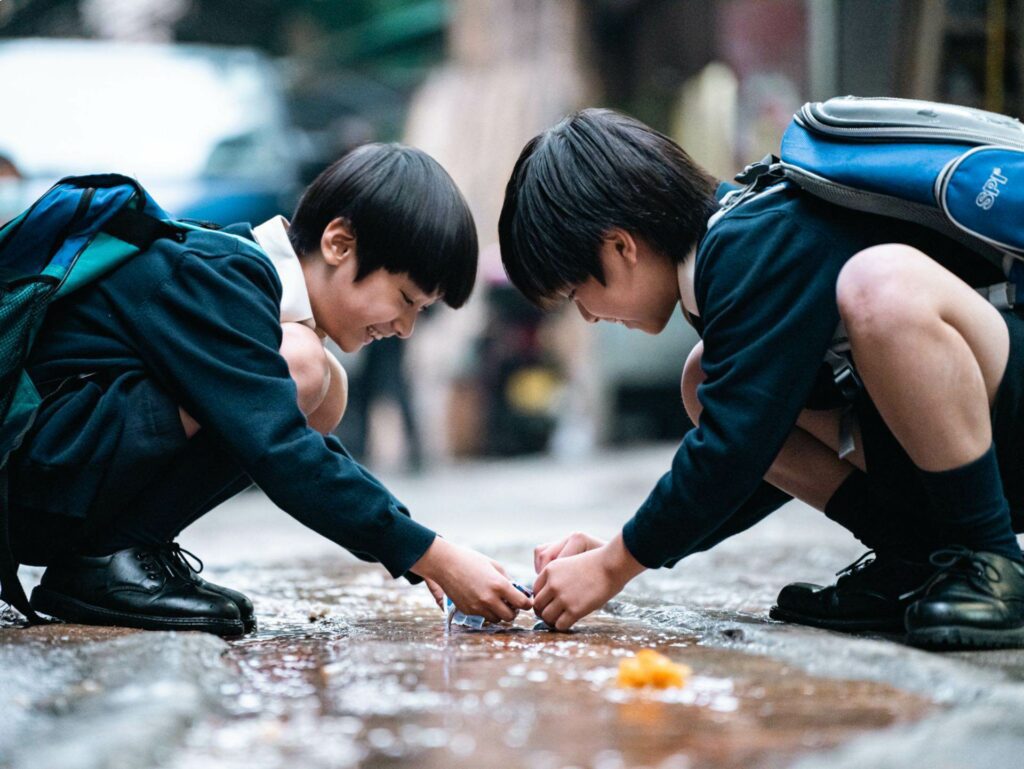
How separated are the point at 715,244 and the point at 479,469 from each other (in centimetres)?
612

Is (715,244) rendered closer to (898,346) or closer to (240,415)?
(898,346)

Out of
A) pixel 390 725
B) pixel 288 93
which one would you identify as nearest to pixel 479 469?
pixel 288 93

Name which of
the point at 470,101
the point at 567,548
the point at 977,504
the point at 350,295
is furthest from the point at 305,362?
the point at 470,101

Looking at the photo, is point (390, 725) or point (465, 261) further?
point (465, 261)

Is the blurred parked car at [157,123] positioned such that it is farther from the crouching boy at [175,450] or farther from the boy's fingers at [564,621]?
the boy's fingers at [564,621]

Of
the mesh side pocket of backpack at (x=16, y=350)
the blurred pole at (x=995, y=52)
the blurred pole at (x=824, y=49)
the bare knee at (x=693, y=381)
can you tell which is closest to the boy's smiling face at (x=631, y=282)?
the bare knee at (x=693, y=381)

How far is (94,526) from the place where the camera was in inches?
74.3

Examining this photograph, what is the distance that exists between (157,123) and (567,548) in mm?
4499

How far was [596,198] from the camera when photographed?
197 cm

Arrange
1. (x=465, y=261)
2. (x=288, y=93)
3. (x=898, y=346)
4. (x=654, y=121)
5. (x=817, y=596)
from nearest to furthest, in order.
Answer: (x=898, y=346) → (x=817, y=596) → (x=465, y=261) → (x=654, y=121) → (x=288, y=93)

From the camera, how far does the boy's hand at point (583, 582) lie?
6.10ft

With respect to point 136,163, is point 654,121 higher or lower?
higher

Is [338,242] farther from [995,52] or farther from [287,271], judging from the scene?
[995,52]

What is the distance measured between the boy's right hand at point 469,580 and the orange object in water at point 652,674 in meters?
0.48
